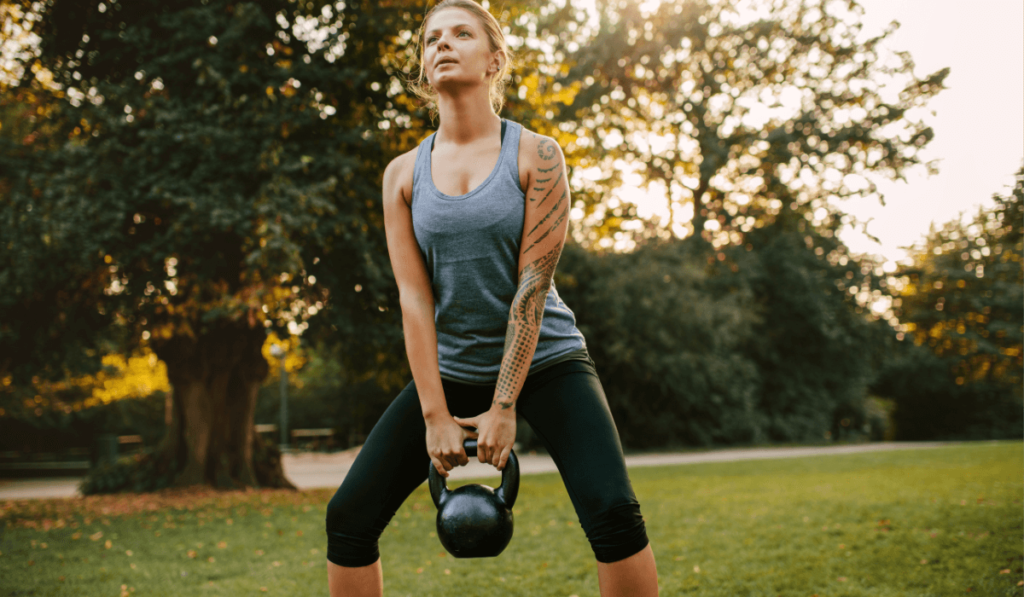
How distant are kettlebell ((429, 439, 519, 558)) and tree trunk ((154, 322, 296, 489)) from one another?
10850mm

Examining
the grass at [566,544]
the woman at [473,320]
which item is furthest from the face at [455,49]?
the grass at [566,544]

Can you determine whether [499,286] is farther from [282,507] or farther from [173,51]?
[173,51]

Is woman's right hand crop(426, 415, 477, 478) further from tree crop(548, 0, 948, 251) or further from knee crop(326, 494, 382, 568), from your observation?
tree crop(548, 0, 948, 251)

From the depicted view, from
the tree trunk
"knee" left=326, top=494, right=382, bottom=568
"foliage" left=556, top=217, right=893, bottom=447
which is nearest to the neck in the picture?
"knee" left=326, top=494, right=382, bottom=568

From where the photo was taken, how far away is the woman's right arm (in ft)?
6.93

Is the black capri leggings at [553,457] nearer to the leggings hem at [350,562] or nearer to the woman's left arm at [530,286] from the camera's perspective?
the leggings hem at [350,562]

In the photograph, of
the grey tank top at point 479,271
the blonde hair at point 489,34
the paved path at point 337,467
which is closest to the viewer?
the grey tank top at point 479,271

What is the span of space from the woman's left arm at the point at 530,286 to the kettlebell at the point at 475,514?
0.23 feet

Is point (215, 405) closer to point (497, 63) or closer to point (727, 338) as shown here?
point (497, 63)

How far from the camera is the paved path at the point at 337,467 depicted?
1455 cm

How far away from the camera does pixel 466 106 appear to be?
7.69 feet

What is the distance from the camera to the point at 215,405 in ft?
40.6

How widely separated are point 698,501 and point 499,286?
8334mm

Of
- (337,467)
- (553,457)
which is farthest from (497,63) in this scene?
(337,467)
